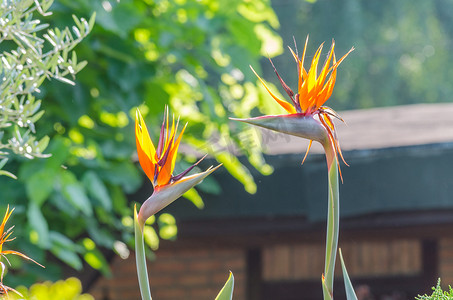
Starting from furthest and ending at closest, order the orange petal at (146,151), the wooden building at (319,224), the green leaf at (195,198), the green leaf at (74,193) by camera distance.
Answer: the green leaf at (195,198) < the wooden building at (319,224) < the green leaf at (74,193) < the orange petal at (146,151)

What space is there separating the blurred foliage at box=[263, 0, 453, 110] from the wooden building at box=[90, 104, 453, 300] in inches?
452

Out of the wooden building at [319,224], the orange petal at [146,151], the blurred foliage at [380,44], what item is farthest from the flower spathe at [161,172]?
the blurred foliage at [380,44]

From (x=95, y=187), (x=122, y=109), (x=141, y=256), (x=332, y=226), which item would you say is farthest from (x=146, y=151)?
(x=122, y=109)

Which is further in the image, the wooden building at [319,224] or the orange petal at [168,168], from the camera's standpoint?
the wooden building at [319,224]

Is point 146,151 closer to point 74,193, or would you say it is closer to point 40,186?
point 74,193

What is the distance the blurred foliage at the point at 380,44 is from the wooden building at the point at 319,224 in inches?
452

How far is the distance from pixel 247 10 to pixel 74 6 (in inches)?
51.5

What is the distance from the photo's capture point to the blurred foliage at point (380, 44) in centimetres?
1852

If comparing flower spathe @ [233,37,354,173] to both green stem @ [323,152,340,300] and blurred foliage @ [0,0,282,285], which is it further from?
blurred foliage @ [0,0,282,285]

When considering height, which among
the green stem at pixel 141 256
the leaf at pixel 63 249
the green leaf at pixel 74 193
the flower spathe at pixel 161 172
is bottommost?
the green stem at pixel 141 256

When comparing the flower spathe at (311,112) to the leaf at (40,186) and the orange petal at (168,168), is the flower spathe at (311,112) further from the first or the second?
the leaf at (40,186)

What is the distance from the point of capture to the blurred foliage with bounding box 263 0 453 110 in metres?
18.5

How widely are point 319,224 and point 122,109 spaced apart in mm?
1490

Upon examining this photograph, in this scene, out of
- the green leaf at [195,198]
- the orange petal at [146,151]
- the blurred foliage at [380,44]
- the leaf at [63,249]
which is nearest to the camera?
the orange petal at [146,151]
